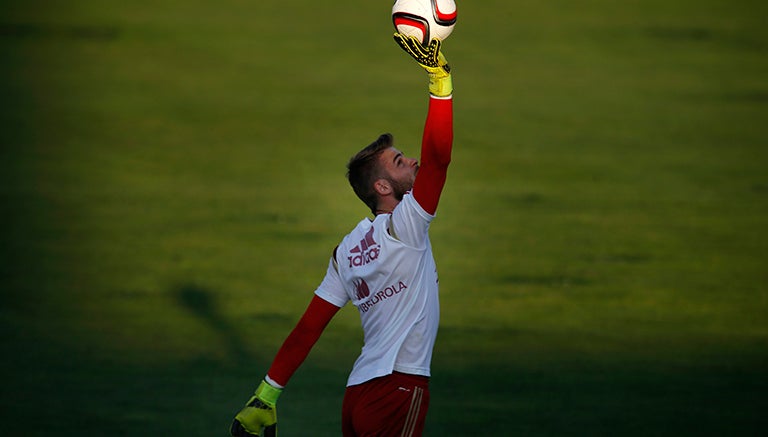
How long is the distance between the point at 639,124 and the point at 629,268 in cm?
307

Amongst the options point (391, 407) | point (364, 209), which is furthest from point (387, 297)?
point (364, 209)

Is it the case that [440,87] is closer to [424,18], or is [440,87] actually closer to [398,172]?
[424,18]

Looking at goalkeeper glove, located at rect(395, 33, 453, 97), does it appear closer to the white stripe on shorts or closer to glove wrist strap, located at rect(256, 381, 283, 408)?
the white stripe on shorts

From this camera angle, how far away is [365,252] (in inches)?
201

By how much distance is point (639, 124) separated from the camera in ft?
42.5

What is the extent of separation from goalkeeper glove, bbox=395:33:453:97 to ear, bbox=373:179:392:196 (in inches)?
25.2

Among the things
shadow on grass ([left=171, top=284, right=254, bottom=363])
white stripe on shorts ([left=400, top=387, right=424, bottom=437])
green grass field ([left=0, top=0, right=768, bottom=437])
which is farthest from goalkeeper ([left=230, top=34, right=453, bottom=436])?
shadow on grass ([left=171, top=284, right=254, bottom=363])

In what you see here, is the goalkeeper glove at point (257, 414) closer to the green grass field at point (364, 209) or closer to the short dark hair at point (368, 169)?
the short dark hair at point (368, 169)

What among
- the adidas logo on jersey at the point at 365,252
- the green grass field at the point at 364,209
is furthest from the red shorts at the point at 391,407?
the green grass field at the point at 364,209

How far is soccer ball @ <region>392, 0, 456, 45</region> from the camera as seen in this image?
16.1 feet

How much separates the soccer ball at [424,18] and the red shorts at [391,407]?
1.53 m

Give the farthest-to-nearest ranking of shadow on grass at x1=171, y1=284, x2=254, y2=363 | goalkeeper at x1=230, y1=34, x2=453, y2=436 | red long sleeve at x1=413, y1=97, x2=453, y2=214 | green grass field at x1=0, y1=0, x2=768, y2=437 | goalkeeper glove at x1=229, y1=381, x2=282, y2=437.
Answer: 1. shadow on grass at x1=171, y1=284, x2=254, y2=363
2. green grass field at x1=0, y1=0, x2=768, y2=437
3. goalkeeper glove at x1=229, y1=381, x2=282, y2=437
4. goalkeeper at x1=230, y1=34, x2=453, y2=436
5. red long sleeve at x1=413, y1=97, x2=453, y2=214

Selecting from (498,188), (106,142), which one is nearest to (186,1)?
(106,142)

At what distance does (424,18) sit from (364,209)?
6238 millimetres
